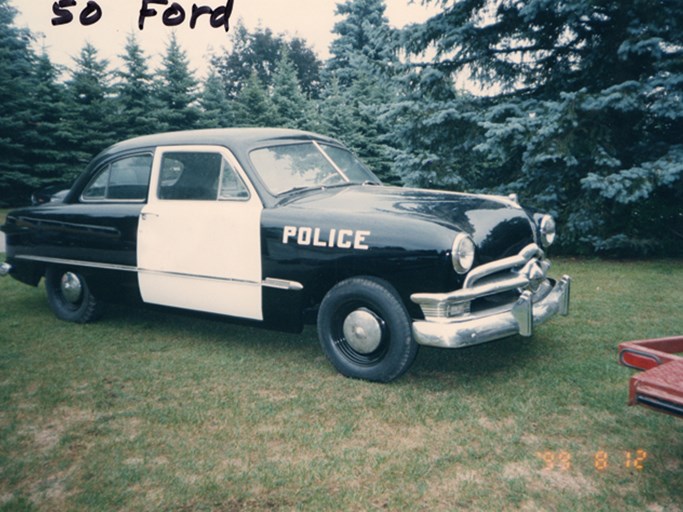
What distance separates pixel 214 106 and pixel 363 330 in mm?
22400

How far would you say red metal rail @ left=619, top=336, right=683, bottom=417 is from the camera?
2.43 meters

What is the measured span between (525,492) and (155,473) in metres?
1.76

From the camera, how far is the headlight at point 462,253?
12.0ft

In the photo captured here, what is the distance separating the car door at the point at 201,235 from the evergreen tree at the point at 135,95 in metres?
17.5

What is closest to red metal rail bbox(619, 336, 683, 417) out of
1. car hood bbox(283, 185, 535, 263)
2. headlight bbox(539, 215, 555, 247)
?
car hood bbox(283, 185, 535, 263)

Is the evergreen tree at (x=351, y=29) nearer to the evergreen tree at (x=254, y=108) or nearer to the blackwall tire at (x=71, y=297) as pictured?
the evergreen tree at (x=254, y=108)

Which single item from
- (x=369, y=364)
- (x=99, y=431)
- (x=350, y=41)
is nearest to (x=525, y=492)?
(x=369, y=364)

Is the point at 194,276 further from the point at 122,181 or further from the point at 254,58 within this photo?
the point at 254,58

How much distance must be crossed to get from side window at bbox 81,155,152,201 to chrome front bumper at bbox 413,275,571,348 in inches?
109

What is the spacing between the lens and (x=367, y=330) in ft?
12.9

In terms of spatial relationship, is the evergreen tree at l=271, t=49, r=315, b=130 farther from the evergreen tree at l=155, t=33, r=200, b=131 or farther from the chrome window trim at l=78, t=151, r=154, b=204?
the chrome window trim at l=78, t=151, r=154, b=204

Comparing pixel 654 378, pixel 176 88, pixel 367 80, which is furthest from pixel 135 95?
pixel 654 378

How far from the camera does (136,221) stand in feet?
16.2

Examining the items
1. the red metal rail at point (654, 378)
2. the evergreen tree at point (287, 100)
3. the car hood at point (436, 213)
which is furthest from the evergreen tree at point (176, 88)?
the red metal rail at point (654, 378)
